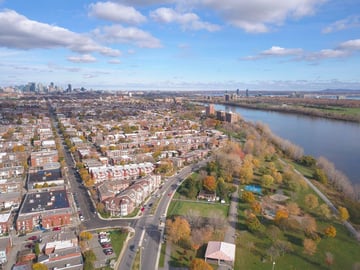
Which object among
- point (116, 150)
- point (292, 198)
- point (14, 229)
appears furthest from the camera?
point (116, 150)

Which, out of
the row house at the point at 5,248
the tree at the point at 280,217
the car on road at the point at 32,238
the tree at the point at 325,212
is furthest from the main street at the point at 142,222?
the tree at the point at 325,212

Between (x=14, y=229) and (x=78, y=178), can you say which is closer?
(x=14, y=229)

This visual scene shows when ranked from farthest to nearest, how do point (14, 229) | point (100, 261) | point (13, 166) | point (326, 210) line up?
point (13, 166), point (326, 210), point (14, 229), point (100, 261)

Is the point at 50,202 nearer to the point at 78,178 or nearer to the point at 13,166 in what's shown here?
the point at 78,178

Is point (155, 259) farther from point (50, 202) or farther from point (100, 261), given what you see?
point (50, 202)

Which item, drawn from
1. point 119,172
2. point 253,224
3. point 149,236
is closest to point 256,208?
point 253,224

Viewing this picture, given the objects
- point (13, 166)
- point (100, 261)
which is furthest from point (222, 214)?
point (13, 166)

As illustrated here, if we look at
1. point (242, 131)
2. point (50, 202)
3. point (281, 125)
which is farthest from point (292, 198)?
point (281, 125)
